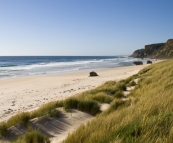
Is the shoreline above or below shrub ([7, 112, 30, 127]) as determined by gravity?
below

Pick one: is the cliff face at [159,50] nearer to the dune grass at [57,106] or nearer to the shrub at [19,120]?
the dune grass at [57,106]

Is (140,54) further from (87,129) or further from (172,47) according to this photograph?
(87,129)

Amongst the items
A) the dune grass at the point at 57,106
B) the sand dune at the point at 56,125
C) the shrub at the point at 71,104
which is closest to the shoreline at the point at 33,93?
the dune grass at the point at 57,106

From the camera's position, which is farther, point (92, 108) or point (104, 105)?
point (104, 105)

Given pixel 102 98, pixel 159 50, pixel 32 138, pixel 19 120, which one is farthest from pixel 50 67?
pixel 159 50

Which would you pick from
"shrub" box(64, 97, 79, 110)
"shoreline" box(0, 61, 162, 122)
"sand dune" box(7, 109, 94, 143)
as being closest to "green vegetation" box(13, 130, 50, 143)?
"sand dune" box(7, 109, 94, 143)

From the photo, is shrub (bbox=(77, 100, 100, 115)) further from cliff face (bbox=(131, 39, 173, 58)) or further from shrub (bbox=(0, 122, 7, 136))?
cliff face (bbox=(131, 39, 173, 58))

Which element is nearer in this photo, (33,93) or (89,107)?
(89,107)

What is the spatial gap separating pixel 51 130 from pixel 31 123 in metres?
0.70

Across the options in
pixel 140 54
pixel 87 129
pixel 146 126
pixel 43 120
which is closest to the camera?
pixel 146 126

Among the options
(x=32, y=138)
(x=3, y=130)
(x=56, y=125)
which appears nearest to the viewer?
(x=32, y=138)

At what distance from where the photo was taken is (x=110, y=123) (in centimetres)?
391

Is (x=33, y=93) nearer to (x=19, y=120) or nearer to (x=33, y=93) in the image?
(x=33, y=93)

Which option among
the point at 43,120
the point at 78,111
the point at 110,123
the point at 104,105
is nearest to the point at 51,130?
the point at 43,120
